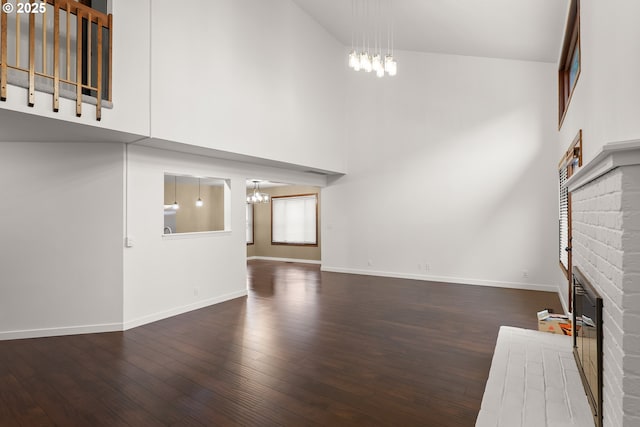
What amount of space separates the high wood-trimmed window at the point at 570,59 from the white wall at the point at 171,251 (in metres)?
4.89

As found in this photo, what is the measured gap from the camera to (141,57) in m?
3.90

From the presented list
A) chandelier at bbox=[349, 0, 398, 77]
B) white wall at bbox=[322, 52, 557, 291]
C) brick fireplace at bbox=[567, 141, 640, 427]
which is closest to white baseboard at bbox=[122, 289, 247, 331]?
white wall at bbox=[322, 52, 557, 291]

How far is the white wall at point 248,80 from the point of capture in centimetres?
424

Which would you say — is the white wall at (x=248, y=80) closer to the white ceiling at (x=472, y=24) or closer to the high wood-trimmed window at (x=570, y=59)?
the white ceiling at (x=472, y=24)

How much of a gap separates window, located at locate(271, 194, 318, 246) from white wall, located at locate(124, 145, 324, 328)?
4518 mm

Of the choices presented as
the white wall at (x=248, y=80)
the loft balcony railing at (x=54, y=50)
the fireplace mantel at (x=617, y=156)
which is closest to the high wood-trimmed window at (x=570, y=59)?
the fireplace mantel at (x=617, y=156)

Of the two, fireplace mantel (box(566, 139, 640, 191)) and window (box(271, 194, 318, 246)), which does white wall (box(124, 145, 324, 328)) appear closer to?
window (box(271, 194, 318, 246))

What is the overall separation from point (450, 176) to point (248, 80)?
4375mm

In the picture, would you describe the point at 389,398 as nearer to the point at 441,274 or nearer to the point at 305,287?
the point at 305,287

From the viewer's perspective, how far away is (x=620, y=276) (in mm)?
1554

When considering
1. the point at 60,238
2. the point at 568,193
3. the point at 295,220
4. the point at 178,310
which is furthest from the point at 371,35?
the point at 60,238

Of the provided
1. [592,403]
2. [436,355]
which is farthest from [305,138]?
[592,403]

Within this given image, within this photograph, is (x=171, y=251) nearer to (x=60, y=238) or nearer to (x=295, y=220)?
(x=60, y=238)

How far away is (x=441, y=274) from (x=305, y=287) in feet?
9.42
